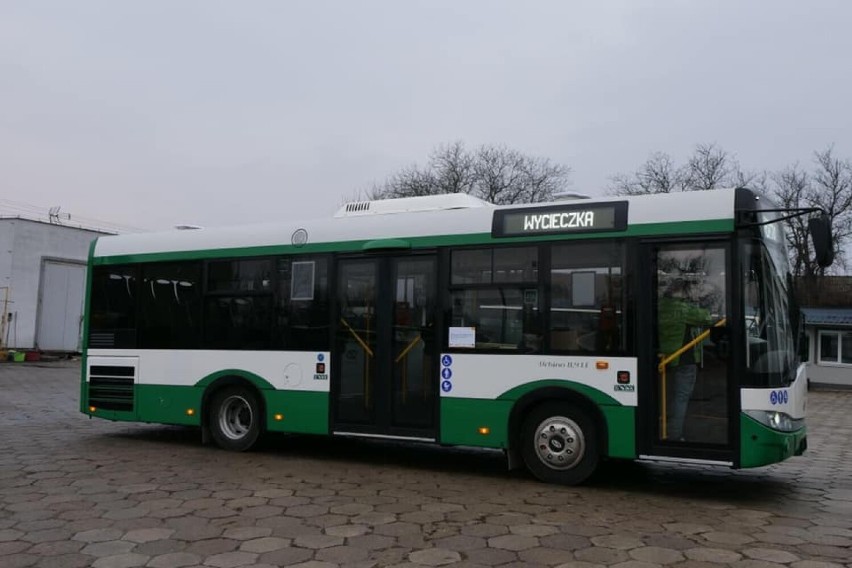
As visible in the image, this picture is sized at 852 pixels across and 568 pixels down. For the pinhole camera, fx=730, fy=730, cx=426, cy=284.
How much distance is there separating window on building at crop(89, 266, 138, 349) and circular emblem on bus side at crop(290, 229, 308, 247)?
282 cm

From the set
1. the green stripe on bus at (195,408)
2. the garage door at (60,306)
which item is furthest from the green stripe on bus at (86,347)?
the garage door at (60,306)

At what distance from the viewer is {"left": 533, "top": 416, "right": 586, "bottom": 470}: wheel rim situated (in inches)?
292

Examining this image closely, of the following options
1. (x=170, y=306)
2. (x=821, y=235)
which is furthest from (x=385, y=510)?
(x=170, y=306)

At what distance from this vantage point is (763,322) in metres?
6.83

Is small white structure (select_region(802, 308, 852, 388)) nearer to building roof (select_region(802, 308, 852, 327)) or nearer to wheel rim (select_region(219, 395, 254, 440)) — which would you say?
building roof (select_region(802, 308, 852, 327))

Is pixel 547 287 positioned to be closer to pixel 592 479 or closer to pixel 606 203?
pixel 606 203

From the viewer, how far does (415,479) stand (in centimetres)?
803

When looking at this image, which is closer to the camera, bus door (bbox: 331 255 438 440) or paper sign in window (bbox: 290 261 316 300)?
bus door (bbox: 331 255 438 440)

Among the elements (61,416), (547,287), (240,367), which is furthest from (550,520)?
(61,416)

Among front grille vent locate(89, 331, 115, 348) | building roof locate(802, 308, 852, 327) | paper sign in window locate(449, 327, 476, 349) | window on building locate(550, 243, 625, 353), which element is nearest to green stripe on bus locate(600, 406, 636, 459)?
window on building locate(550, 243, 625, 353)

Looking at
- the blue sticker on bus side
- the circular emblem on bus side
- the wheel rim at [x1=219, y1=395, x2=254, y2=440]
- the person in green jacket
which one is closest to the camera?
the blue sticker on bus side

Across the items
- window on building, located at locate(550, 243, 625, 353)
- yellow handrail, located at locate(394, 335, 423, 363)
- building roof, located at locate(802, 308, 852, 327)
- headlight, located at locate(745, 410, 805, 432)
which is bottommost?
headlight, located at locate(745, 410, 805, 432)

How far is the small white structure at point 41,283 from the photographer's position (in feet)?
98.1

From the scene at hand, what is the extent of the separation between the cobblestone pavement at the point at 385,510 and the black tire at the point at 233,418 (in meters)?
0.27
